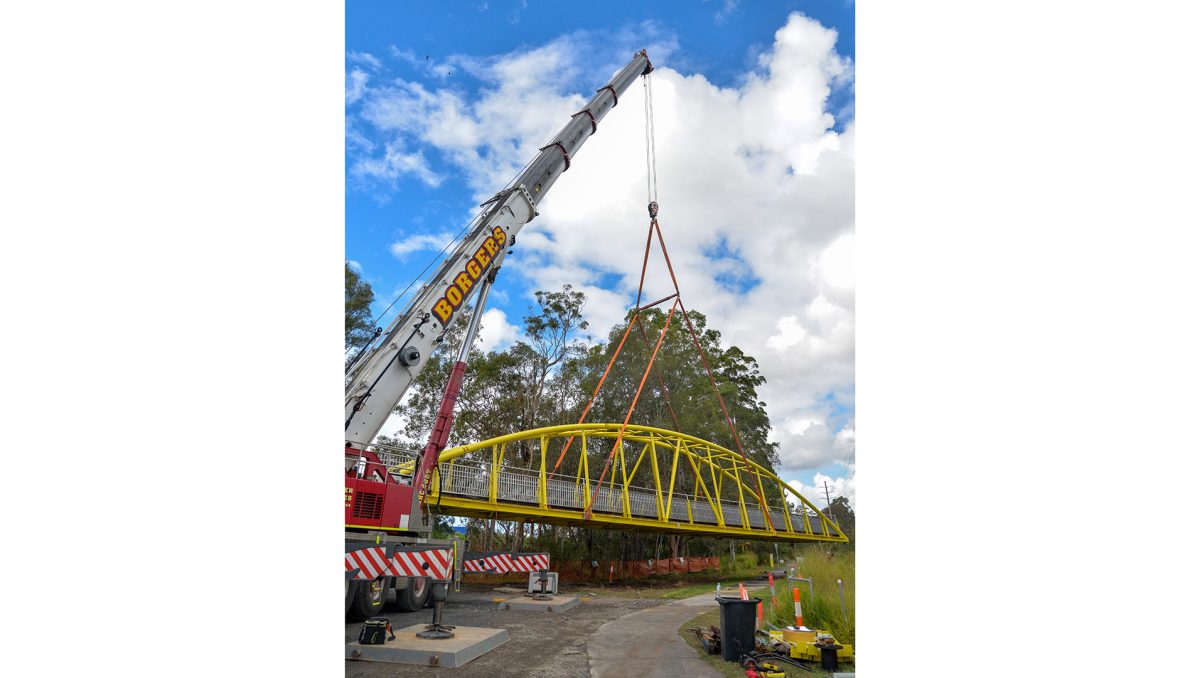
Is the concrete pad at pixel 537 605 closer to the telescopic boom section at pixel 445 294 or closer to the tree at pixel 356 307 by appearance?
the telescopic boom section at pixel 445 294

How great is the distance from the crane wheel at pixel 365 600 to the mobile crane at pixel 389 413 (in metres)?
0.02

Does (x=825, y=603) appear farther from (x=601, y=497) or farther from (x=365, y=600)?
(x=601, y=497)

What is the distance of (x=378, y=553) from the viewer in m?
8.09

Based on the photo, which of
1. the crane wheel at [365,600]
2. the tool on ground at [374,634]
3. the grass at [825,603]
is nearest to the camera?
the tool on ground at [374,634]

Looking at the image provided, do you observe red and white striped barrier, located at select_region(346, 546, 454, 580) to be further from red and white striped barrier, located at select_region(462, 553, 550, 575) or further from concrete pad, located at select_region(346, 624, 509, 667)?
red and white striped barrier, located at select_region(462, 553, 550, 575)

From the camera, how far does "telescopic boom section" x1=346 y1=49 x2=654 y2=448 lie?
965 centimetres

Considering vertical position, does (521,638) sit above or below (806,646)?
below

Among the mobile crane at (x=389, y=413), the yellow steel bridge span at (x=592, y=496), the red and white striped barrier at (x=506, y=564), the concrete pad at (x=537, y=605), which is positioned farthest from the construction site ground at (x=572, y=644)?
the yellow steel bridge span at (x=592, y=496)

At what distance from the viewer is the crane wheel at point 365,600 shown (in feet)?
30.8

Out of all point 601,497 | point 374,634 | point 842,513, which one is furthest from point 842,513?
point 374,634

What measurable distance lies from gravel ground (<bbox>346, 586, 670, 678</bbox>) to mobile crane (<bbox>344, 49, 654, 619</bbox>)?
818 mm

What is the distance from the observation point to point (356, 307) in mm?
26000

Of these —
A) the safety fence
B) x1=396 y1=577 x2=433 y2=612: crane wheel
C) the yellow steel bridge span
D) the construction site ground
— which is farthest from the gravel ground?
the safety fence

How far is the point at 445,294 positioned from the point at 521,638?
5.73 m
